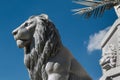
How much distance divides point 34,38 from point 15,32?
0.30 meters

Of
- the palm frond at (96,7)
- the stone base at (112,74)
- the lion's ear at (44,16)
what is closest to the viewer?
the stone base at (112,74)

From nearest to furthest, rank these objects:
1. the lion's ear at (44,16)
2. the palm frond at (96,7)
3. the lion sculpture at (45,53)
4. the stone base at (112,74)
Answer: the lion sculpture at (45,53) → the stone base at (112,74) → the lion's ear at (44,16) → the palm frond at (96,7)

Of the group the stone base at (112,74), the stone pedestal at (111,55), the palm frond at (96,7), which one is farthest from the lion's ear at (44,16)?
the palm frond at (96,7)

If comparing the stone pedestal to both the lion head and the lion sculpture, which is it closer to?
the lion sculpture

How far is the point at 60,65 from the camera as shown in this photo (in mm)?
3943

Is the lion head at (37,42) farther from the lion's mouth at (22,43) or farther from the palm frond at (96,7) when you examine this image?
the palm frond at (96,7)

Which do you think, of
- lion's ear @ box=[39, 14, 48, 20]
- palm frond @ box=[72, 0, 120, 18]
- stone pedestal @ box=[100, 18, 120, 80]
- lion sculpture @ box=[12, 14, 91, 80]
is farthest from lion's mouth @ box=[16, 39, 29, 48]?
palm frond @ box=[72, 0, 120, 18]

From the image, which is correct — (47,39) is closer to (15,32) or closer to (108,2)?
(15,32)

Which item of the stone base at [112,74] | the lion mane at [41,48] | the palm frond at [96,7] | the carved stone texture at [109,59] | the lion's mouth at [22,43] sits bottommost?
the stone base at [112,74]

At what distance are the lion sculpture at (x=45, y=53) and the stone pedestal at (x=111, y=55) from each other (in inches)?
12.2

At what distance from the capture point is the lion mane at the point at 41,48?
401cm

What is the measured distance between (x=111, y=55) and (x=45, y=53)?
3.28ft

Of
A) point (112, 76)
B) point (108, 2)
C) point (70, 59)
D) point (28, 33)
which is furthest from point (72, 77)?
point (108, 2)

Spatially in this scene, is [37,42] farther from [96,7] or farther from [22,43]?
[96,7]
